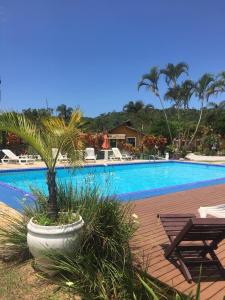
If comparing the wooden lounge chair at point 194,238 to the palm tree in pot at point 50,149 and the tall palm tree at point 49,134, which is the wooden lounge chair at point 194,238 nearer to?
the palm tree in pot at point 50,149

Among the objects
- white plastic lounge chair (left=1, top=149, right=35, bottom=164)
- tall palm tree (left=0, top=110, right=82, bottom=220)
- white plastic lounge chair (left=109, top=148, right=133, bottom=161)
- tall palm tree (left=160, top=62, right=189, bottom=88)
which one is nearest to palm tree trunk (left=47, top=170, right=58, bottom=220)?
tall palm tree (left=0, top=110, right=82, bottom=220)

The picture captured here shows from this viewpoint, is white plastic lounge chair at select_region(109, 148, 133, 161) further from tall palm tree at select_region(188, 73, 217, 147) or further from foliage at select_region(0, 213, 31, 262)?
foliage at select_region(0, 213, 31, 262)

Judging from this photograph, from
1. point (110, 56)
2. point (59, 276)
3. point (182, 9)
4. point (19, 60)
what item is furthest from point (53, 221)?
point (110, 56)

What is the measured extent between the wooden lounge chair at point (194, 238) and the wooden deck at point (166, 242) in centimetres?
11

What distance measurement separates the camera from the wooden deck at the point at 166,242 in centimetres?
326

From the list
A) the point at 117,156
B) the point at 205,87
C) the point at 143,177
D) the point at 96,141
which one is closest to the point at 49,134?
the point at 143,177

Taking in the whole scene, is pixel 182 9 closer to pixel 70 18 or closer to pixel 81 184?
pixel 70 18

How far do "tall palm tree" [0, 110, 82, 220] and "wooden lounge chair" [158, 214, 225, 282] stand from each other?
54.6 inches

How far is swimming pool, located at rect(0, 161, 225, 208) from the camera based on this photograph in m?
8.46

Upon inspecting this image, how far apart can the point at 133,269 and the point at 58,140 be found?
163 cm

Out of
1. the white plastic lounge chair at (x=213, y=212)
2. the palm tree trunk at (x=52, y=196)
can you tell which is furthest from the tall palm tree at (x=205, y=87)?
the palm tree trunk at (x=52, y=196)

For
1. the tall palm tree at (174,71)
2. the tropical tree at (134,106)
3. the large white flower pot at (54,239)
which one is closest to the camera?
the large white flower pot at (54,239)

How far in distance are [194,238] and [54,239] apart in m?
1.46

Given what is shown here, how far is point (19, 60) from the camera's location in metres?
23.4
